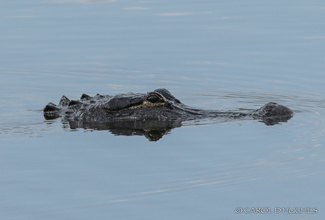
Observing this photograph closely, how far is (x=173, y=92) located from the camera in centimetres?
1744

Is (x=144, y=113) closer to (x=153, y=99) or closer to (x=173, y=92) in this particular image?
(x=153, y=99)

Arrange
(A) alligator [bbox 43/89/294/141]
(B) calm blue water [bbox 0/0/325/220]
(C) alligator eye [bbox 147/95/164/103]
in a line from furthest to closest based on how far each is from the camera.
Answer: (C) alligator eye [bbox 147/95/164/103]
(A) alligator [bbox 43/89/294/141]
(B) calm blue water [bbox 0/0/325/220]

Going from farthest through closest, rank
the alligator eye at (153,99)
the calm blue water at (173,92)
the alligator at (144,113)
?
1. the alligator eye at (153,99)
2. the alligator at (144,113)
3. the calm blue water at (173,92)

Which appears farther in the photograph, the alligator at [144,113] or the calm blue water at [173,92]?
the alligator at [144,113]

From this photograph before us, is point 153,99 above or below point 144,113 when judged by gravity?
above

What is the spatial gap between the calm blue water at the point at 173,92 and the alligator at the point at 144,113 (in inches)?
15.6

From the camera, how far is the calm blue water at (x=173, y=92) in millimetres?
9609

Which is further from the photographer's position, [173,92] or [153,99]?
[173,92]

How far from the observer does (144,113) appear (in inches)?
572

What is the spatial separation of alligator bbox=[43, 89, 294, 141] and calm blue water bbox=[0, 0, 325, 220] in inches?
15.6

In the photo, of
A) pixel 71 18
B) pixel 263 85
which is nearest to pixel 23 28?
pixel 71 18

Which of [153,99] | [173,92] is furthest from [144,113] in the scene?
[173,92]

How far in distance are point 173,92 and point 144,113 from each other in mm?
3006

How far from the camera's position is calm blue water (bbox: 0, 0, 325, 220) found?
9.61m
